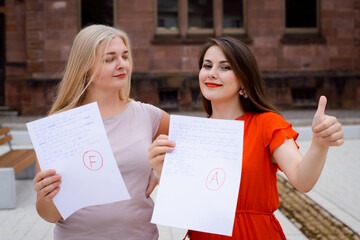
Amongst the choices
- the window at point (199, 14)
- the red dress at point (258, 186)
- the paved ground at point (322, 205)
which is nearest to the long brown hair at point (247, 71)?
the red dress at point (258, 186)

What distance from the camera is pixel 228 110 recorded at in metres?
2.06

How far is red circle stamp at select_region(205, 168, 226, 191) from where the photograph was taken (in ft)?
5.47

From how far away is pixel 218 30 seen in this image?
45.0 ft

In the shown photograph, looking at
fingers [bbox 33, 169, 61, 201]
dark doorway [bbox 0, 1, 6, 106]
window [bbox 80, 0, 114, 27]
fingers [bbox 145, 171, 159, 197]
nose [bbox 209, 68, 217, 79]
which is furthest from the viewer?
dark doorway [bbox 0, 1, 6, 106]

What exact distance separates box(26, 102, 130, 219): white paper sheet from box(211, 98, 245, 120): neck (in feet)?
2.02

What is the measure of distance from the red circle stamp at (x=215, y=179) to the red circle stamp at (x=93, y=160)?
527 mm

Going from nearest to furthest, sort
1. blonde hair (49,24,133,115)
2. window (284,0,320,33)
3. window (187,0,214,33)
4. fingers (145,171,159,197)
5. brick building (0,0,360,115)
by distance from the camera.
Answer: blonde hair (49,24,133,115) < fingers (145,171,159,197) < brick building (0,0,360,115) < window (187,0,214,33) < window (284,0,320,33)

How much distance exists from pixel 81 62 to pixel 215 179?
38.4 inches

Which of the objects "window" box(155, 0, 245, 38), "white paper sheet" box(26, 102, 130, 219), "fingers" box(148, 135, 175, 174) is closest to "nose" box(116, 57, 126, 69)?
"white paper sheet" box(26, 102, 130, 219)

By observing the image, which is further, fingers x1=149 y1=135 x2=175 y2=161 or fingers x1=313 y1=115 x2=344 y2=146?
fingers x1=149 y1=135 x2=175 y2=161

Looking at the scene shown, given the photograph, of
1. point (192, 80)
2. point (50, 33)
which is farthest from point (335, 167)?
point (50, 33)

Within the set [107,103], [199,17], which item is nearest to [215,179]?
[107,103]

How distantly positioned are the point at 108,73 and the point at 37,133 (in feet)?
1.64

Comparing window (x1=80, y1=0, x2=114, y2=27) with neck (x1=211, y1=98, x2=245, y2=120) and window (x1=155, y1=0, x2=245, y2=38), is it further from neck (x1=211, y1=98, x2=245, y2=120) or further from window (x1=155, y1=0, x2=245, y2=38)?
neck (x1=211, y1=98, x2=245, y2=120)
